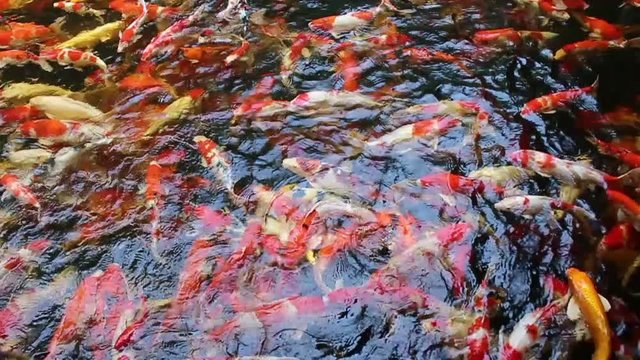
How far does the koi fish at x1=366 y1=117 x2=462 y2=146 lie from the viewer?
5.22 metres

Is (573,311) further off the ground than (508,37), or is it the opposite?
(508,37)

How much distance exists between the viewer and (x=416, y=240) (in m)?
4.47

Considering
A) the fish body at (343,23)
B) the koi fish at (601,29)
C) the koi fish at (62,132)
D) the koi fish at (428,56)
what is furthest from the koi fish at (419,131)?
the koi fish at (62,132)

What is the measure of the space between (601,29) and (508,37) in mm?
895

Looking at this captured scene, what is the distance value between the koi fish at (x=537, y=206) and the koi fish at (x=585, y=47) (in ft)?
6.74

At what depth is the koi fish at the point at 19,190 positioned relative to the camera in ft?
16.7

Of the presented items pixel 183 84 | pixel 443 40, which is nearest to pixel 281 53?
pixel 183 84

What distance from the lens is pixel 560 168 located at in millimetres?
4719

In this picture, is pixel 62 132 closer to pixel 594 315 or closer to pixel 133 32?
pixel 133 32

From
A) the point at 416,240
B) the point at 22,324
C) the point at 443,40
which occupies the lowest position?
the point at 22,324

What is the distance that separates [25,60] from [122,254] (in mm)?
3155

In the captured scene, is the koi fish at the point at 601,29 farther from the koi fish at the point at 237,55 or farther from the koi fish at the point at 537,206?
the koi fish at the point at 237,55

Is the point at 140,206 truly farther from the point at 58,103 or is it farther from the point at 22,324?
the point at 58,103

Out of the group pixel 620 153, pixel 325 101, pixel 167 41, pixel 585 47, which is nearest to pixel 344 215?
pixel 325 101
